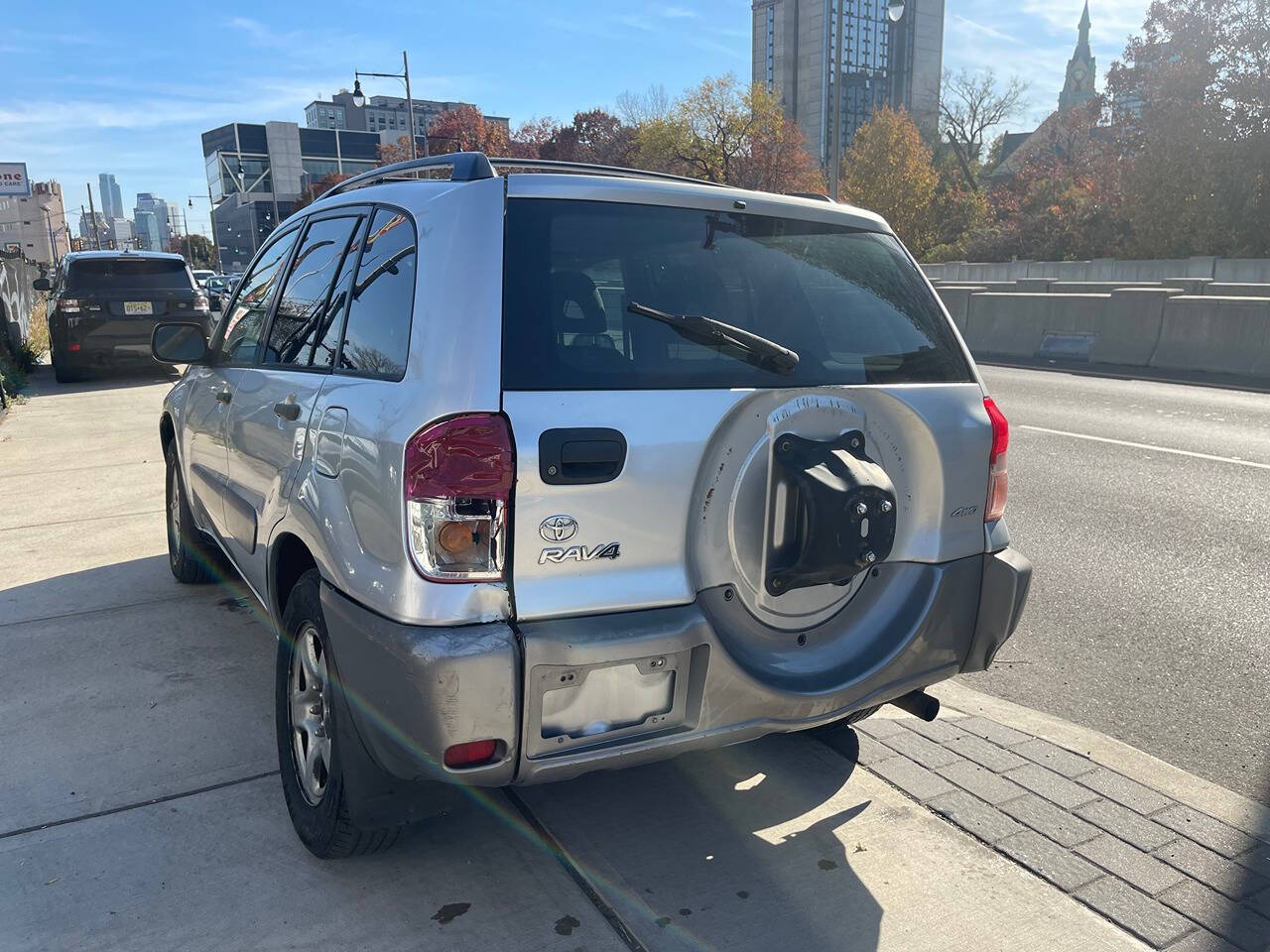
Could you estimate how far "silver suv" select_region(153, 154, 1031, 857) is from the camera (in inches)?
93.7

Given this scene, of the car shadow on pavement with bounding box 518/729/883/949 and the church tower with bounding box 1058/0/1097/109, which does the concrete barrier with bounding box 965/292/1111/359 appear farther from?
the church tower with bounding box 1058/0/1097/109

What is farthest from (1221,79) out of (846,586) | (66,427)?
(846,586)

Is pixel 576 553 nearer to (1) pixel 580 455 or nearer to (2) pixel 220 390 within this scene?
(1) pixel 580 455

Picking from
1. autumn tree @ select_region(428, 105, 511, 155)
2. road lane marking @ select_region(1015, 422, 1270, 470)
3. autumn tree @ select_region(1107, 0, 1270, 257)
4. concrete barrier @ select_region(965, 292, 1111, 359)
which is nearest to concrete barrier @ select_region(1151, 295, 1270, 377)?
concrete barrier @ select_region(965, 292, 1111, 359)

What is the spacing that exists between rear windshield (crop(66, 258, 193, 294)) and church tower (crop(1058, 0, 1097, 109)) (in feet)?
376

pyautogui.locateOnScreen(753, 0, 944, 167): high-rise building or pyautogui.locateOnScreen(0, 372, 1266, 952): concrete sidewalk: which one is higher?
pyautogui.locateOnScreen(753, 0, 944, 167): high-rise building

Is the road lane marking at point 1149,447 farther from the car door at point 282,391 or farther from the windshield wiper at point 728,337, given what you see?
the car door at point 282,391

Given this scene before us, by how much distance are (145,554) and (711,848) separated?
457 centimetres

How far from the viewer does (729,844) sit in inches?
122

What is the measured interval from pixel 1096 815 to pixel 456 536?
2271 millimetres

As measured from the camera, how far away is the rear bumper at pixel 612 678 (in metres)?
2.35

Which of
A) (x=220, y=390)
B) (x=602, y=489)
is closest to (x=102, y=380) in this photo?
(x=220, y=390)

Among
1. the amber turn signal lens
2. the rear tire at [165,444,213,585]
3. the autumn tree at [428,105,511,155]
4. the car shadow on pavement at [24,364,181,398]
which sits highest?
the autumn tree at [428,105,511,155]

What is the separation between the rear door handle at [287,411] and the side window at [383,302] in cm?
26
